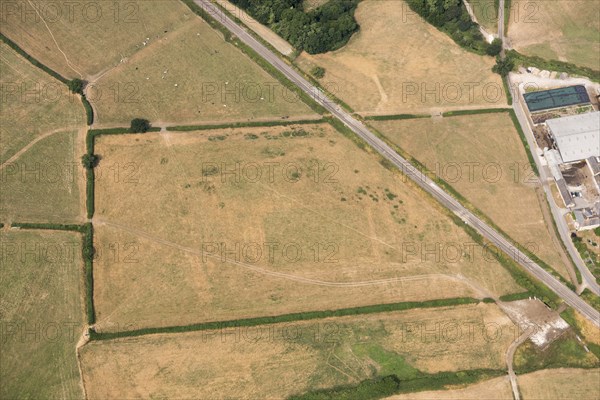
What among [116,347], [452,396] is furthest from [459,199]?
[116,347]

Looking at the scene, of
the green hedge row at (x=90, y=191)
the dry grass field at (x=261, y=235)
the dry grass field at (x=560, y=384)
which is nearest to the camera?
the dry grass field at (x=560, y=384)

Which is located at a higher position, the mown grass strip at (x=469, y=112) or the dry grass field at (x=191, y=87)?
the dry grass field at (x=191, y=87)

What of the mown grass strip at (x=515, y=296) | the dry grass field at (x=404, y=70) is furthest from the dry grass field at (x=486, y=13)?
the mown grass strip at (x=515, y=296)

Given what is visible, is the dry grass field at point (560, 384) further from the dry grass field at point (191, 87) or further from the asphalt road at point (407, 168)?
the dry grass field at point (191, 87)

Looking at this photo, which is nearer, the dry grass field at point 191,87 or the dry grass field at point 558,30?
the dry grass field at point 191,87

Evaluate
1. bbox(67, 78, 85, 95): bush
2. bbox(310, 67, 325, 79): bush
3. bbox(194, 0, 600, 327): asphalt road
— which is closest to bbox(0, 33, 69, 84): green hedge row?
bbox(67, 78, 85, 95): bush

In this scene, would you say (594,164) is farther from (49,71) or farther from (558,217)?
(49,71)
